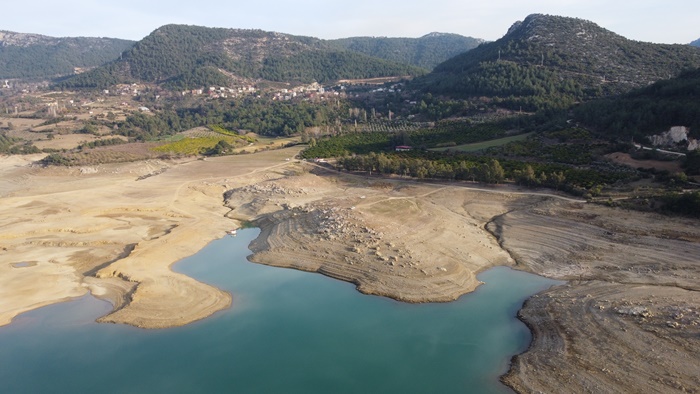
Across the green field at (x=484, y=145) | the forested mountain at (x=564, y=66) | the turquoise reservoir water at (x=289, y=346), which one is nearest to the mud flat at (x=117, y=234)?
the turquoise reservoir water at (x=289, y=346)

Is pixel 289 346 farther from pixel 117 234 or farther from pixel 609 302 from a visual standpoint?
pixel 117 234

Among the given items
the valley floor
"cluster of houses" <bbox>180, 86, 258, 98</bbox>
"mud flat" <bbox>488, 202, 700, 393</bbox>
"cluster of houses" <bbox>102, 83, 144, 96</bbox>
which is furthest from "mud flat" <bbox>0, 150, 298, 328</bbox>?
Answer: "cluster of houses" <bbox>102, 83, 144, 96</bbox>

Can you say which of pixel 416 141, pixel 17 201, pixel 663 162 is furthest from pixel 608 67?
pixel 17 201

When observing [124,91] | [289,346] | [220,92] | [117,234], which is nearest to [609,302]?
[289,346]

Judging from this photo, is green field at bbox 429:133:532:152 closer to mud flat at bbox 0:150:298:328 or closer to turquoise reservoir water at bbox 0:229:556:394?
mud flat at bbox 0:150:298:328

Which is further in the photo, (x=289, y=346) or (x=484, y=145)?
(x=484, y=145)
